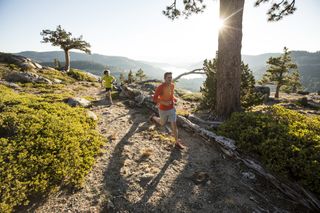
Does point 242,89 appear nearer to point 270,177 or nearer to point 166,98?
point 166,98

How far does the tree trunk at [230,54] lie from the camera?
318 inches

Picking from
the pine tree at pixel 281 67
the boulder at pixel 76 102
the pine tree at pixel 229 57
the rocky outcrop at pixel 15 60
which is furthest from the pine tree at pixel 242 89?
the rocky outcrop at pixel 15 60

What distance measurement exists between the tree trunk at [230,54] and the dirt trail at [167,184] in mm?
2784

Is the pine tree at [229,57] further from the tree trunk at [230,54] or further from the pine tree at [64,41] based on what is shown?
the pine tree at [64,41]

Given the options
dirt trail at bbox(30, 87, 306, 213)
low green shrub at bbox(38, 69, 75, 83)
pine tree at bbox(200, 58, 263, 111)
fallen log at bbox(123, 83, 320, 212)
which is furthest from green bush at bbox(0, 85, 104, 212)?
low green shrub at bbox(38, 69, 75, 83)

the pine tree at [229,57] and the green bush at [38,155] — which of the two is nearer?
the green bush at [38,155]

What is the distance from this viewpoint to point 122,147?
652cm

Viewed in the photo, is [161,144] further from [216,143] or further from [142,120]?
[142,120]

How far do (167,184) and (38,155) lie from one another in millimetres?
3295

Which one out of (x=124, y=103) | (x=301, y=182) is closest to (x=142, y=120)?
(x=124, y=103)

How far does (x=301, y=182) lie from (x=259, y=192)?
94cm

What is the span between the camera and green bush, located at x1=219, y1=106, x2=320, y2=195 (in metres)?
4.17

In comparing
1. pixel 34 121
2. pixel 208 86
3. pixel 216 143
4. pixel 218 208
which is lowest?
pixel 218 208

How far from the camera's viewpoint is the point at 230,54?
8109 millimetres
